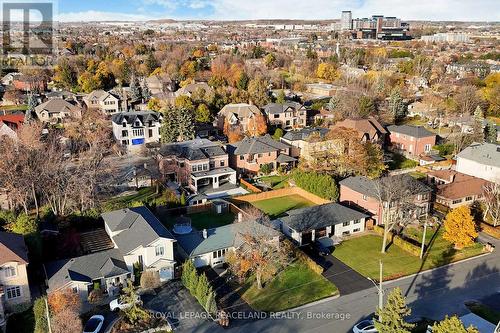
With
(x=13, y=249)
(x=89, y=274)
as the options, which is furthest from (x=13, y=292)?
(x=89, y=274)

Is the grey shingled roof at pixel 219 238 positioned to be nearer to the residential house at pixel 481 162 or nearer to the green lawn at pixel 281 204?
the green lawn at pixel 281 204

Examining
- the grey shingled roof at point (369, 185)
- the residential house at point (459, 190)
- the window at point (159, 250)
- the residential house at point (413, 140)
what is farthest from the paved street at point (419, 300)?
the residential house at point (413, 140)

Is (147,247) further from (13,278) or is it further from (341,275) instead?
(341,275)

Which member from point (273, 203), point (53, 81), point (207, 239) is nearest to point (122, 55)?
point (53, 81)

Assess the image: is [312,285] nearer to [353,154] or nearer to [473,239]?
[473,239]

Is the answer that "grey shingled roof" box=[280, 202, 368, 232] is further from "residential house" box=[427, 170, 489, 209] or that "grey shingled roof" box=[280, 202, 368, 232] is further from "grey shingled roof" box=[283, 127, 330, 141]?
"grey shingled roof" box=[283, 127, 330, 141]

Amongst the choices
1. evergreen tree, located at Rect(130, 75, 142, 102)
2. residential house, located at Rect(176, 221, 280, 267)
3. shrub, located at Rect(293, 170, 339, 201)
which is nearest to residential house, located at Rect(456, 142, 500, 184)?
shrub, located at Rect(293, 170, 339, 201)
